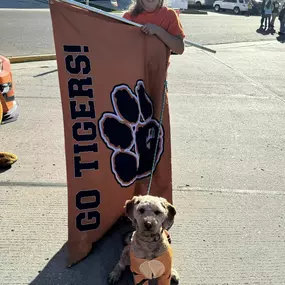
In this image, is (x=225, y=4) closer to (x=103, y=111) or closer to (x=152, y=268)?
(x=103, y=111)

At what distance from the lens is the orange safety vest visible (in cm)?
240

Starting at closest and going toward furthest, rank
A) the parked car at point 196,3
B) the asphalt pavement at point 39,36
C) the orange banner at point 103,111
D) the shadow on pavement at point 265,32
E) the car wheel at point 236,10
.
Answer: the orange banner at point 103,111, the asphalt pavement at point 39,36, the shadow on pavement at point 265,32, the car wheel at point 236,10, the parked car at point 196,3

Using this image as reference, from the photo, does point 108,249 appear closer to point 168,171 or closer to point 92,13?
point 168,171

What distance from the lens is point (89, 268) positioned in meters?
2.80

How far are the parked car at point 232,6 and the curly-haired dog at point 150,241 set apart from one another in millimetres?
34232

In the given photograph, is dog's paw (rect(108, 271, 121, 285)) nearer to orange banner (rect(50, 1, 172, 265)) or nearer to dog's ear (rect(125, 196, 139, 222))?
orange banner (rect(50, 1, 172, 265))

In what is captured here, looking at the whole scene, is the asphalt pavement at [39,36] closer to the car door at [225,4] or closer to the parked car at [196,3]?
the car door at [225,4]

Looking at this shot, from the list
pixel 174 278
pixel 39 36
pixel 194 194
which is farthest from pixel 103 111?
pixel 39 36

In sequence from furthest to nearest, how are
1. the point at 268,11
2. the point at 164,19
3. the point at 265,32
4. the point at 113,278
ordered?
the point at 268,11 → the point at 265,32 → the point at 164,19 → the point at 113,278

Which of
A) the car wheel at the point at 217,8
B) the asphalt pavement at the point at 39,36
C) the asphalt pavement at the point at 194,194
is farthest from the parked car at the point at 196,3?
the asphalt pavement at the point at 194,194

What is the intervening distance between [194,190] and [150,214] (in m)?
1.72

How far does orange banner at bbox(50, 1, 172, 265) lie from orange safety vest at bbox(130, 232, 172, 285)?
1.95ft

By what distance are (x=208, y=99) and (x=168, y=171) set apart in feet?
13.1

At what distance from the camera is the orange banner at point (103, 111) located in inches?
103
